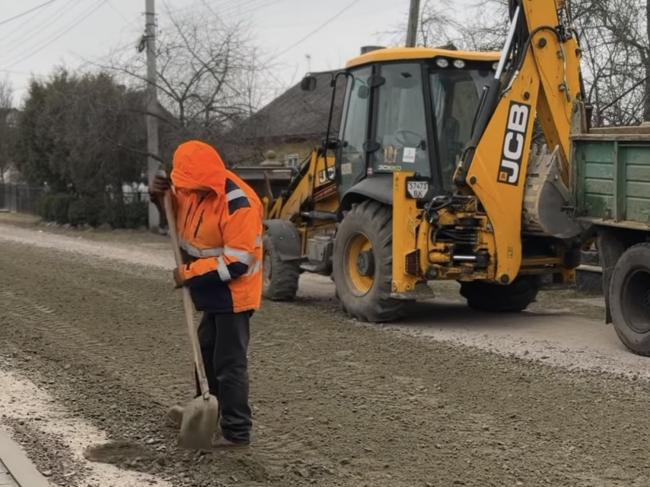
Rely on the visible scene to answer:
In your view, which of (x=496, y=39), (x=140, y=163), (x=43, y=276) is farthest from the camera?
(x=140, y=163)

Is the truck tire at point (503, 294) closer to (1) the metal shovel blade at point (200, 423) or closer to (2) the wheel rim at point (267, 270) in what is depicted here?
(2) the wheel rim at point (267, 270)

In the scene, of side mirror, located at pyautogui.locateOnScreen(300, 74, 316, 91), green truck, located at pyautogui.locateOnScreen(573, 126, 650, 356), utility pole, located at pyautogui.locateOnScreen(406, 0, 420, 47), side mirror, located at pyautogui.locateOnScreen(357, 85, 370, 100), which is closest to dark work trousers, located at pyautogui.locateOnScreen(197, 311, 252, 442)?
green truck, located at pyautogui.locateOnScreen(573, 126, 650, 356)

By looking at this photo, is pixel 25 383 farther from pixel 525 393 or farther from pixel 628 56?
pixel 628 56

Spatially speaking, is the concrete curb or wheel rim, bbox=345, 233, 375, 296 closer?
the concrete curb

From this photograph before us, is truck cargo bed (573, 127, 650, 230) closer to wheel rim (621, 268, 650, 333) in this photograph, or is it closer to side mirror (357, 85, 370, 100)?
wheel rim (621, 268, 650, 333)

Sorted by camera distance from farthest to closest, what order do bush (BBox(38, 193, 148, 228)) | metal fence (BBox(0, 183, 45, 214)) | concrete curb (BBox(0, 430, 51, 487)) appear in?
metal fence (BBox(0, 183, 45, 214)), bush (BBox(38, 193, 148, 228)), concrete curb (BBox(0, 430, 51, 487))

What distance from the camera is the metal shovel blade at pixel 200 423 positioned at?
211 inches

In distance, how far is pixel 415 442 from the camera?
571 centimetres

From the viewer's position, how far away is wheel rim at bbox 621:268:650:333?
8.59 meters

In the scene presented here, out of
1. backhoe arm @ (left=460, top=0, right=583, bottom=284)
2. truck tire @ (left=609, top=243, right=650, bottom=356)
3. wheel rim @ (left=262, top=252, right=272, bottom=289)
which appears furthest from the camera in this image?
wheel rim @ (left=262, top=252, right=272, bottom=289)

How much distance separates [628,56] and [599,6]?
1.03 meters

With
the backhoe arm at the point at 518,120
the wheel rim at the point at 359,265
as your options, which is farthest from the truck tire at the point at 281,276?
the backhoe arm at the point at 518,120

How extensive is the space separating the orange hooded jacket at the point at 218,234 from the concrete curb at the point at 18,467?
1309 mm

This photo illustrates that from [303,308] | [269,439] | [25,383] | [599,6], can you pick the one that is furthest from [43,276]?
[599,6]
